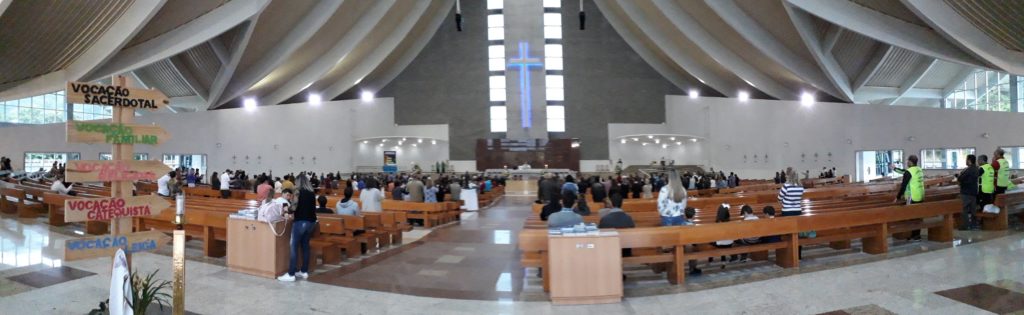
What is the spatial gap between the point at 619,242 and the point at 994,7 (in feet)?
39.6

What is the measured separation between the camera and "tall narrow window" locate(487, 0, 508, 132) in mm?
28844

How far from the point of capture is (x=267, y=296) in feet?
14.1

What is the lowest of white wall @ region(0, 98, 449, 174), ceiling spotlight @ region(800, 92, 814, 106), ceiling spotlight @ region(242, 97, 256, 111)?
white wall @ region(0, 98, 449, 174)

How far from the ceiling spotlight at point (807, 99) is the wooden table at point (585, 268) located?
71.1 feet

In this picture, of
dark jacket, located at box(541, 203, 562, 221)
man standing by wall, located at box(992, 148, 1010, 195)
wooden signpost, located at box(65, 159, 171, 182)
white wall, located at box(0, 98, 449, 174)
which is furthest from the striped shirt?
white wall, located at box(0, 98, 449, 174)

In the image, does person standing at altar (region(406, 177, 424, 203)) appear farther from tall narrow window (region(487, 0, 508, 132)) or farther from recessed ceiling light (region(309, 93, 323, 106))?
tall narrow window (region(487, 0, 508, 132))

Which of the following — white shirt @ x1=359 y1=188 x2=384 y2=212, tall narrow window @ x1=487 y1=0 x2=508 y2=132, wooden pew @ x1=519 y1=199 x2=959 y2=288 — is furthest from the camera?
tall narrow window @ x1=487 y1=0 x2=508 y2=132

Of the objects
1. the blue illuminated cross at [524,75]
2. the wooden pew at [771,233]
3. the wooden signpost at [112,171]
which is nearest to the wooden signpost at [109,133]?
the wooden signpost at [112,171]

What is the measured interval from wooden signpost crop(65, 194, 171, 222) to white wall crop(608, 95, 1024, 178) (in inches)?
924

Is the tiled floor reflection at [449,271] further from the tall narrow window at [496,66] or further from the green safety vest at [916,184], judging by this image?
the tall narrow window at [496,66]

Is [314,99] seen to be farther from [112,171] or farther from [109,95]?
[112,171]

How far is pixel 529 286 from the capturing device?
15.5 feet

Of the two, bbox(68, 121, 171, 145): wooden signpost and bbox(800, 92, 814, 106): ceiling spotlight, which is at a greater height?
bbox(800, 92, 814, 106): ceiling spotlight

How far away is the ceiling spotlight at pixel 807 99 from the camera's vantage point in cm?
2178
